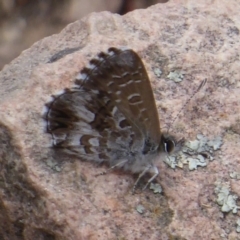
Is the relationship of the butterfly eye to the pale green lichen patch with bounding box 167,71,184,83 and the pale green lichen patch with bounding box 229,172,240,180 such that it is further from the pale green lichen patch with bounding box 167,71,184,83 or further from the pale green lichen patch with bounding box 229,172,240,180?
the pale green lichen patch with bounding box 167,71,184,83

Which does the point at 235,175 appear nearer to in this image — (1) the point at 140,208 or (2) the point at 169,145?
(2) the point at 169,145

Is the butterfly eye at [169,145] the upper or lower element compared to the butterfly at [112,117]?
lower

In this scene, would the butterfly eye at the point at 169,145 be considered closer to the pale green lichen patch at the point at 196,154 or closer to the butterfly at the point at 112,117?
the butterfly at the point at 112,117

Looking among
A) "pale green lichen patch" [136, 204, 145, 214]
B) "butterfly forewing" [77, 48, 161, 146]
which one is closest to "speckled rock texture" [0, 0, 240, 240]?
"pale green lichen patch" [136, 204, 145, 214]

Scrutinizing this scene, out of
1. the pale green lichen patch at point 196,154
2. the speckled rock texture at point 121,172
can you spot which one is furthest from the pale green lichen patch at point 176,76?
the pale green lichen patch at point 196,154

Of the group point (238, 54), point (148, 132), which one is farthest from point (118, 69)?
point (238, 54)

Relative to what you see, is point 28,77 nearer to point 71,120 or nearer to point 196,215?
point 71,120
